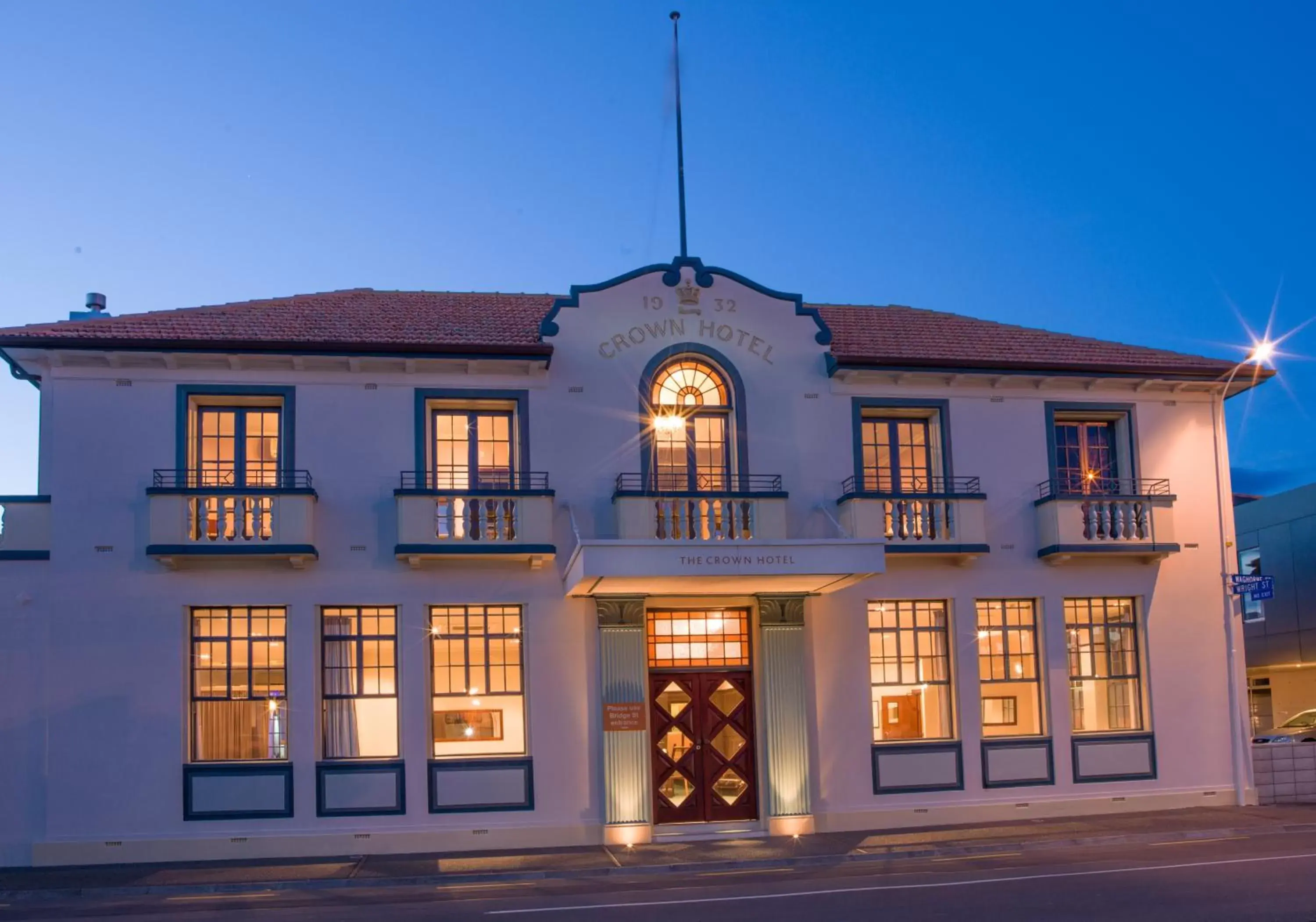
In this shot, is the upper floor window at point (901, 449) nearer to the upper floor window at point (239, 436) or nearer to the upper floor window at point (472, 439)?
the upper floor window at point (472, 439)

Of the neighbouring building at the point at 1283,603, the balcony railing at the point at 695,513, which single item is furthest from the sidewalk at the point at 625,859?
the neighbouring building at the point at 1283,603

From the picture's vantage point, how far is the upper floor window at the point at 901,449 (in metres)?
19.3

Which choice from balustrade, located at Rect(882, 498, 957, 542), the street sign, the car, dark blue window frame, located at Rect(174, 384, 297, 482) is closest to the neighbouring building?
the car

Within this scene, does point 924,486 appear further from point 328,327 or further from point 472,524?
point 328,327

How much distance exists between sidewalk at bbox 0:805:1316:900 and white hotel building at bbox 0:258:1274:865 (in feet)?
1.71

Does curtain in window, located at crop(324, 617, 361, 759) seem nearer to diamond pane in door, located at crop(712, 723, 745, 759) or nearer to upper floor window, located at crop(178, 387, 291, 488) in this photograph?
upper floor window, located at crop(178, 387, 291, 488)

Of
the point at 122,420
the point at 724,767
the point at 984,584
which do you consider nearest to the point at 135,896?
the point at 122,420

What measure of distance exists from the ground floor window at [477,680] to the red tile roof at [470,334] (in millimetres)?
3879

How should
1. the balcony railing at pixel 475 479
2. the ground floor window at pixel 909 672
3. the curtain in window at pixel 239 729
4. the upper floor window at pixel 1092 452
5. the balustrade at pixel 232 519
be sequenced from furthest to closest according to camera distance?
the upper floor window at pixel 1092 452, the ground floor window at pixel 909 672, the balcony railing at pixel 475 479, the curtain in window at pixel 239 729, the balustrade at pixel 232 519

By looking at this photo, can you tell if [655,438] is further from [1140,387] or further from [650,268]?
[1140,387]

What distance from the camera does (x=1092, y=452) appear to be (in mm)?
20203

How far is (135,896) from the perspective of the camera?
47.3 ft

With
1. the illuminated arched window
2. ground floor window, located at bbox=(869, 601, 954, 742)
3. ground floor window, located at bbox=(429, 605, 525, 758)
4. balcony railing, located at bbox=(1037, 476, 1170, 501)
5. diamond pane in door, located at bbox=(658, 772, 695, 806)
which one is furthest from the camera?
balcony railing, located at bbox=(1037, 476, 1170, 501)

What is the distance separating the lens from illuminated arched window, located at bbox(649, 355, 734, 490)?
18578mm
